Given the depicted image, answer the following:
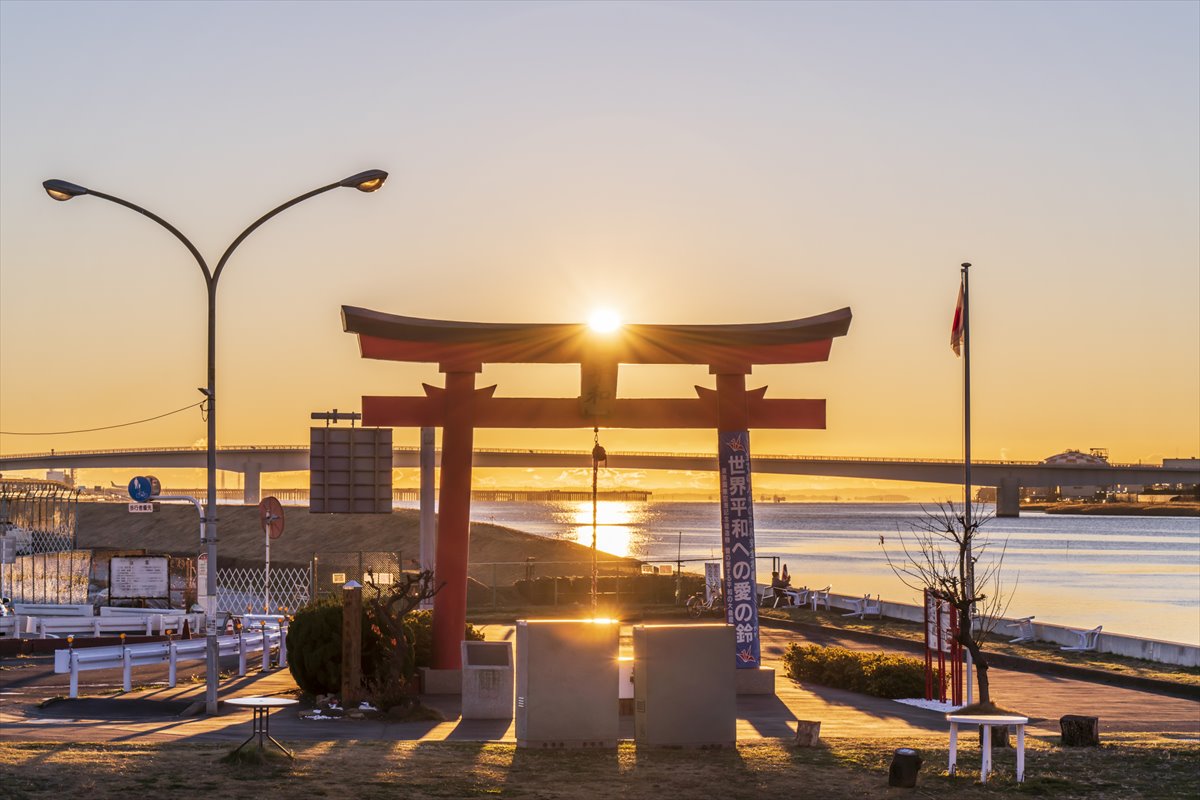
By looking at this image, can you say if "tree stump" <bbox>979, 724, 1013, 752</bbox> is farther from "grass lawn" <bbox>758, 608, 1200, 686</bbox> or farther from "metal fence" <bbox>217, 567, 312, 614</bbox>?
"metal fence" <bbox>217, 567, 312, 614</bbox>

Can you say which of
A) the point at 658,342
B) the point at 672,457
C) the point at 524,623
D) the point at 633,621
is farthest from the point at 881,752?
the point at 672,457

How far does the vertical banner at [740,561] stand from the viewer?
29.1 m

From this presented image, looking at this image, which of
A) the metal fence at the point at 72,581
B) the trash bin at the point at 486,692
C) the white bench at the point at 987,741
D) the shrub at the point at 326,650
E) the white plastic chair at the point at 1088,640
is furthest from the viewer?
the metal fence at the point at 72,581

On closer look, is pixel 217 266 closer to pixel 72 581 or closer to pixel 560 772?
pixel 560 772

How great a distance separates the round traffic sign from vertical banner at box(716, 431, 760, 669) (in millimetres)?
19599

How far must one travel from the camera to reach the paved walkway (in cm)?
2309

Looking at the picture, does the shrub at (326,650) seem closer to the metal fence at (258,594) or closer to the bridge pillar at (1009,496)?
the metal fence at (258,594)

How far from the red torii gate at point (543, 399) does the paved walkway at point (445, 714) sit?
3.20m

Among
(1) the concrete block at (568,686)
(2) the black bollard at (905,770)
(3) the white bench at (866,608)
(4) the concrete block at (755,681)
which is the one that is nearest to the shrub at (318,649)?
(1) the concrete block at (568,686)

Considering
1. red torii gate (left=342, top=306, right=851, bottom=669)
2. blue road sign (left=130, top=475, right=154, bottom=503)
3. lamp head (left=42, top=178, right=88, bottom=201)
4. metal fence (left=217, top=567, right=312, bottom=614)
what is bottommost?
metal fence (left=217, top=567, right=312, bottom=614)

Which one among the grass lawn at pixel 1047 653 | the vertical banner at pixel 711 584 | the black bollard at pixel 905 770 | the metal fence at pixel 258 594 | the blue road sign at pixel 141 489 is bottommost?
the metal fence at pixel 258 594

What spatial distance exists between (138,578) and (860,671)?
91.2 feet

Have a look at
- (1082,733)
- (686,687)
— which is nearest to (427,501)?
(686,687)

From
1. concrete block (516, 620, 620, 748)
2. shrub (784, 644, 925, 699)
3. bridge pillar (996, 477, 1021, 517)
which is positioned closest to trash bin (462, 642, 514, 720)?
concrete block (516, 620, 620, 748)
